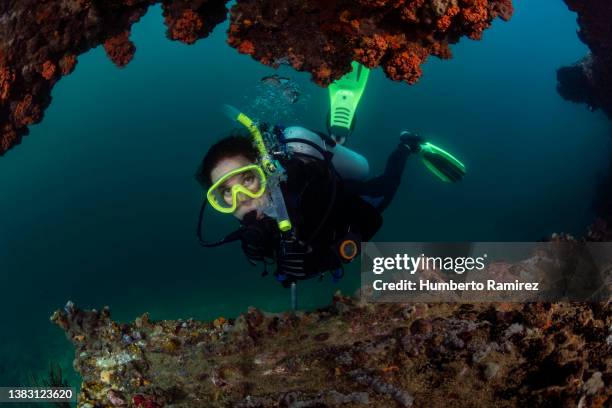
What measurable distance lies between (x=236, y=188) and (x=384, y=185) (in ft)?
14.5

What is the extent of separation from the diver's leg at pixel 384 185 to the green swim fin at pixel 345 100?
1.02 metres

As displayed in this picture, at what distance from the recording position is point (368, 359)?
2.63 m

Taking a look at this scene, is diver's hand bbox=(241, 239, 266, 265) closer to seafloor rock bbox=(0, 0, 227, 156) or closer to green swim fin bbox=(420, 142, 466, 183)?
seafloor rock bbox=(0, 0, 227, 156)

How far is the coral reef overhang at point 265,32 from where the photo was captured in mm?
3783

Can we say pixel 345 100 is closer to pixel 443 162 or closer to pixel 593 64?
pixel 443 162

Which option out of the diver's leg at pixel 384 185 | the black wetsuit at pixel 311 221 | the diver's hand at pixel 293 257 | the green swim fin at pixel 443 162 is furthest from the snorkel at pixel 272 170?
the green swim fin at pixel 443 162

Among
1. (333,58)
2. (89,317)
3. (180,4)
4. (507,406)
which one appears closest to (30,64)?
(180,4)

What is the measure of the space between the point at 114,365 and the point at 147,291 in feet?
58.5

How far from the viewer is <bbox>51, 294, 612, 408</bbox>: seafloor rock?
88.6 inches

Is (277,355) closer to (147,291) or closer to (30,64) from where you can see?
(30,64)

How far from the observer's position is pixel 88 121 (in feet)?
119

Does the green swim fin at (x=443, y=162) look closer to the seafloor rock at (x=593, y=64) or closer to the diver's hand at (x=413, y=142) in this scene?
the diver's hand at (x=413, y=142)

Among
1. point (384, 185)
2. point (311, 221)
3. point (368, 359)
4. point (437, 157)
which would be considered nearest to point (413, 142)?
point (437, 157)

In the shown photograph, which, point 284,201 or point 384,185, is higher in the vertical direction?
point 384,185
